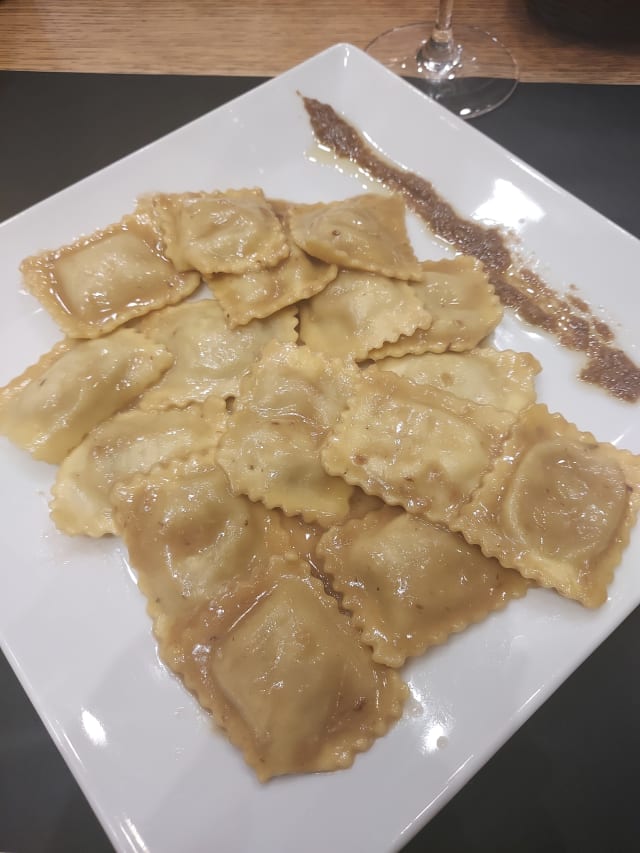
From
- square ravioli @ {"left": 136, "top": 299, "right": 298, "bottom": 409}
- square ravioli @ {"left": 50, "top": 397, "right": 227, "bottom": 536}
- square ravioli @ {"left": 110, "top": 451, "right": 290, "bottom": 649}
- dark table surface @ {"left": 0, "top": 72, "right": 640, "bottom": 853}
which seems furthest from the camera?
square ravioli @ {"left": 136, "top": 299, "right": 298, "bottom": 409}

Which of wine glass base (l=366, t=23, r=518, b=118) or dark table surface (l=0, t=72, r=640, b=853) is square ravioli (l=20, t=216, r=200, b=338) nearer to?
dark table surface (l=0, t=72, r=640, b=853)

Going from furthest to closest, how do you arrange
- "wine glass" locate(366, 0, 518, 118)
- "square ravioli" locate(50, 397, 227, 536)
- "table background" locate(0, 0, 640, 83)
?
"table background" locate(0, 0, 640, 83), "wine glass" locate(366, 0, 518, 118), "square ravioli" locate(50, 397, 227, 536)

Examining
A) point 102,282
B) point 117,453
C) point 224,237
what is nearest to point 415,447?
point 117,453

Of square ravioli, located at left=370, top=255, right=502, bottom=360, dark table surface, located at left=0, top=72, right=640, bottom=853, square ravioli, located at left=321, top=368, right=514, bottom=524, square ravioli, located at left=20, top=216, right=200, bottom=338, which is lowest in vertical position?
dark table surface, located at left=0, top=72, right=640, bottom=853

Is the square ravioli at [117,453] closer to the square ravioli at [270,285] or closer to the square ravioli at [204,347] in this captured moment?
the square ravioli at [204,347]

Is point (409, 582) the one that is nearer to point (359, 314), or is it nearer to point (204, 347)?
point (359, 314)

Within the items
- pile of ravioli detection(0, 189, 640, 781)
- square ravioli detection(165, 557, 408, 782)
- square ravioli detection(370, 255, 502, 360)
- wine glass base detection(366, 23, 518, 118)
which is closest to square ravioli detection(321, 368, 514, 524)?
pile of ravioli detection(0, 189, 640, 781)

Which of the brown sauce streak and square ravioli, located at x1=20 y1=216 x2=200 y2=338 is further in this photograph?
square ravioli, located at x1=20 y1=216 x2=200 y2=338

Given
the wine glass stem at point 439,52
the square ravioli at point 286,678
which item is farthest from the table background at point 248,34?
the square ravioli at point 286,678
